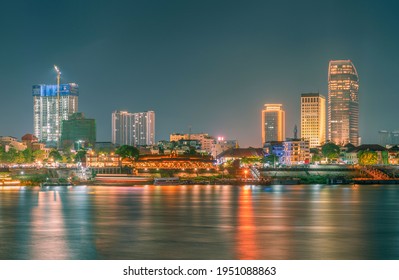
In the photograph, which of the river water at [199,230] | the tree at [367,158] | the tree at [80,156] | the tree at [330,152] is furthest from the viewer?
the tree at [330,152]

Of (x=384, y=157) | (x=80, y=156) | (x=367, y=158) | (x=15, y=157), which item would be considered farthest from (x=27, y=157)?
(x=384, y=157)

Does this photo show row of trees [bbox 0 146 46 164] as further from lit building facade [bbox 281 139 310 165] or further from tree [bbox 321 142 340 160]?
tree [bbox 321 142 340 160]

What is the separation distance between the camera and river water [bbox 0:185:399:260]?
30.1m

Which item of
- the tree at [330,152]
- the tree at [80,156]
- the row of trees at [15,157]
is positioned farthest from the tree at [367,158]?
the row of trees at [15,157]

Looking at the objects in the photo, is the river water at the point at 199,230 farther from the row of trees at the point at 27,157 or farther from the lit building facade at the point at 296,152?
the lit building facade at the point at 296,152

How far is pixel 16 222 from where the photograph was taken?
43.1 m

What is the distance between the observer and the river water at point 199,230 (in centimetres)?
3014

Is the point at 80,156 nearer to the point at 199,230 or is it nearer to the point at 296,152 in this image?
the point at 296,152

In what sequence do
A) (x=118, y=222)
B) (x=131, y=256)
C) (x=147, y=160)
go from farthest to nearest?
(x=147, y=160)
(x=118, y=222)
(x=131, y=256)

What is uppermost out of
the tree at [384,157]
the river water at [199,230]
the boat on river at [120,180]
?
the tree at [384,157]
